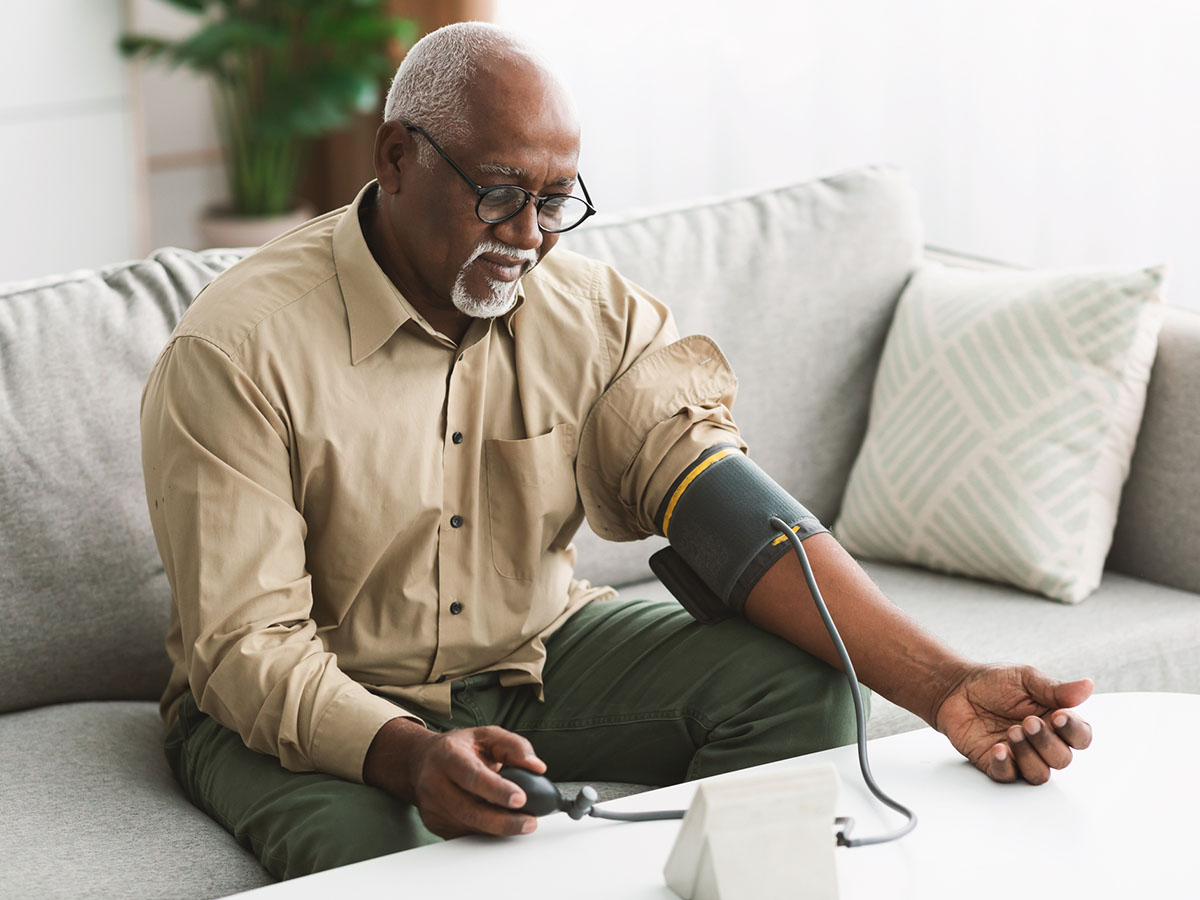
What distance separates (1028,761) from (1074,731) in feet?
0.17

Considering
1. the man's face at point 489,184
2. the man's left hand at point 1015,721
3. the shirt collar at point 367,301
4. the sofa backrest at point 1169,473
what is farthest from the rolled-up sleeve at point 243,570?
the sofa backrest at point 1169,473

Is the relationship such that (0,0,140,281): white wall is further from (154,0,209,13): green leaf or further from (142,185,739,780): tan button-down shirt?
(142,185,739,780): tan button-down shirt

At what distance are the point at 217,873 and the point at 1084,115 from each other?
2091 mm

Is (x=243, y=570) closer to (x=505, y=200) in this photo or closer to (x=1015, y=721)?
(x=505, y=200)

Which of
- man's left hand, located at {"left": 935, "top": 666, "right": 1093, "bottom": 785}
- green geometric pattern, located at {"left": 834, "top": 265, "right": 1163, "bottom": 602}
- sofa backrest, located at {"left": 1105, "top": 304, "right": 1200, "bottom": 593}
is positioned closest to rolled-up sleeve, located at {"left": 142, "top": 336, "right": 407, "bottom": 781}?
man's left hand, located at {"left": 935, "top": 666, "right": 1093, "bottom": 785}

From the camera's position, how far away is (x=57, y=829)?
4.39 ft

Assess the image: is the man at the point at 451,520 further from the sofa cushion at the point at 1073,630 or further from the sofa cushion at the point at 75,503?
the sofa cushion at the point at 1073,630

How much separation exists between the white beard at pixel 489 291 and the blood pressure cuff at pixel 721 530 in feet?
0.86

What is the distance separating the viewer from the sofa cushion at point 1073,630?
172 centimetres

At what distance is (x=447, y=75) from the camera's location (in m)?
1.33

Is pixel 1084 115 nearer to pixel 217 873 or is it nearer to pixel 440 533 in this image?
pixel 440 533

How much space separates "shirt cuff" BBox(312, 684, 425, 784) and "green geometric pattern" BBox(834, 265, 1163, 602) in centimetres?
101

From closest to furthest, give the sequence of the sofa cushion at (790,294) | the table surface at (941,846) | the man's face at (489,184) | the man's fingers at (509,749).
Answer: the table surface at (941,846), the man's fingers at (509,749), the man's face at (489,184), the sofa cushion at (790,294)

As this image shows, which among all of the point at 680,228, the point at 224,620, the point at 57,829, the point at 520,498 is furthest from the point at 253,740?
the point at 680,228
